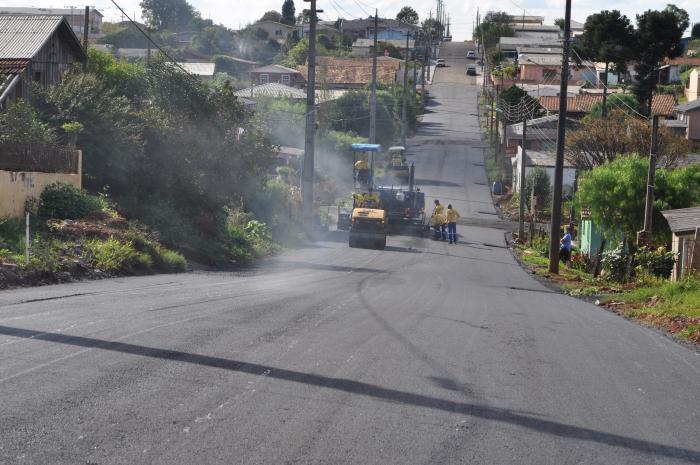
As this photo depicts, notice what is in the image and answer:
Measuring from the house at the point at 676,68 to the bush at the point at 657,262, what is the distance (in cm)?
6525

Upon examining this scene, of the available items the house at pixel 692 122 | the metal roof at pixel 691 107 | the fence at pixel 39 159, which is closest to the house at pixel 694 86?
the house at pixel 692 122

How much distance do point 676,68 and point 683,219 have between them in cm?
7582

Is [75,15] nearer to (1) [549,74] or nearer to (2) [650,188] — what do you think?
(1) [549,74]

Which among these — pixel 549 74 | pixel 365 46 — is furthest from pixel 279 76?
pixel 365 46

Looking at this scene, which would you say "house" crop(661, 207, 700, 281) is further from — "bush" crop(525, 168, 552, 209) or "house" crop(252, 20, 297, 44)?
"house" crop(252, 20, 297, 44)

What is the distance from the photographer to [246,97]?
83.2 m

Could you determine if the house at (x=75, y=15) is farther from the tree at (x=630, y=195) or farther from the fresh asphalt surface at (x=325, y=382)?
the fresh asphalt surface at (x=325, y=382)

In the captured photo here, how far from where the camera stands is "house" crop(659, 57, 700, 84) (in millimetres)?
93062

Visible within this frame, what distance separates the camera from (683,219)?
29.9 meters

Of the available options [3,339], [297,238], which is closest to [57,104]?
[297,238]

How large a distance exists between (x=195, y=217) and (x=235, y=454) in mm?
26562

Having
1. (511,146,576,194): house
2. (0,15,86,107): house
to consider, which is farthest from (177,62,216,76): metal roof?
(0,15,86,107): house

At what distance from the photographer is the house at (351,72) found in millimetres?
110500

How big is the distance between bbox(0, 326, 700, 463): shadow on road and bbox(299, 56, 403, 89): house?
311 ft
